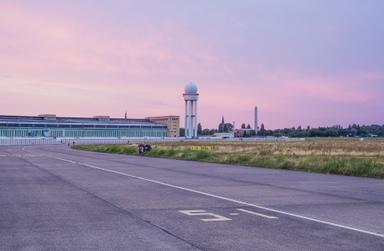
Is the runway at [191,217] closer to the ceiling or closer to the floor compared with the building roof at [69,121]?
closer to the floor

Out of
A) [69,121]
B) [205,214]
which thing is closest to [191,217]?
[205,214]

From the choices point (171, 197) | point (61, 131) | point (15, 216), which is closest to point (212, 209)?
point (171, 197)

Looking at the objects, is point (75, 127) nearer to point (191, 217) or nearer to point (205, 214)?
point (205, 214)

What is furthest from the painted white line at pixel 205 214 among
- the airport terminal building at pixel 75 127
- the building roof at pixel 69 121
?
the building roof at pixel 69 121

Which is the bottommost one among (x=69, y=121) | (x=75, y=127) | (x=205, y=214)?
(x=205, y=214)

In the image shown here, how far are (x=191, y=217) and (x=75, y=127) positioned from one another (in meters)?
170

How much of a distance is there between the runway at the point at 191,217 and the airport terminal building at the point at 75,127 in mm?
151257

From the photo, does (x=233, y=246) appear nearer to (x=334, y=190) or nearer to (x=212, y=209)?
(x=212, y=209)

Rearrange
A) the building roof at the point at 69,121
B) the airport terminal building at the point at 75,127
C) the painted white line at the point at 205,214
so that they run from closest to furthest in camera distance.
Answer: the painted white line at the point at 205,214 < the airport terminal building at the point at 75,127 < the building roof at the point at 69,121

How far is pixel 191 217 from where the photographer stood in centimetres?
1159

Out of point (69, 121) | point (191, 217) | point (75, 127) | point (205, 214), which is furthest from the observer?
point (69, 121)

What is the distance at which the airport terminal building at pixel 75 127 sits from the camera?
166 m

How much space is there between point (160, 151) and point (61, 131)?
128 meters

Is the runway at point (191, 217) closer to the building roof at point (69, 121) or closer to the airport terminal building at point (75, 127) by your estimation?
the airport terminal building at point (75, 127)
